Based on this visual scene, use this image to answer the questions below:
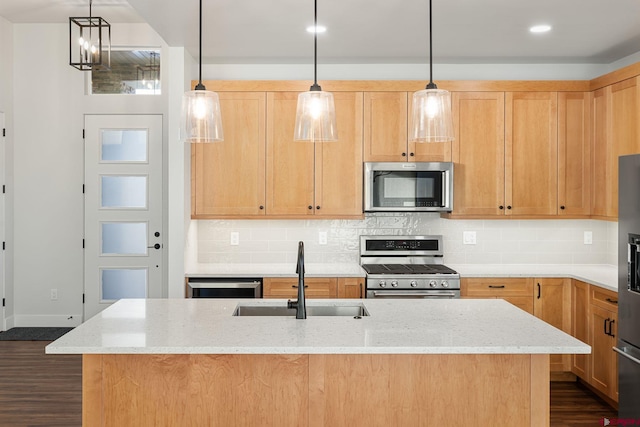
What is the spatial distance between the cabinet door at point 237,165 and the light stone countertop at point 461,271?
18.1 inches

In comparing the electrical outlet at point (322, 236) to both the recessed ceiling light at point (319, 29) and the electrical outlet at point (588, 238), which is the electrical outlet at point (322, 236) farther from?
the electrical outlet at point (588, 238)

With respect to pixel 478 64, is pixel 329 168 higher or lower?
lower

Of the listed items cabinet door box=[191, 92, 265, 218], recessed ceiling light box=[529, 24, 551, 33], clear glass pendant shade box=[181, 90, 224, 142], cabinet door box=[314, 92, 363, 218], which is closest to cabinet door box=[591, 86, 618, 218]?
recessed ceiling light box=[529, 24, 551, 33]

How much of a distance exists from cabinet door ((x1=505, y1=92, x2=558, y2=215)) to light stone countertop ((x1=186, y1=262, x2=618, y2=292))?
19.5 inches

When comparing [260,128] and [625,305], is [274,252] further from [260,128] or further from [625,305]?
[625,305]

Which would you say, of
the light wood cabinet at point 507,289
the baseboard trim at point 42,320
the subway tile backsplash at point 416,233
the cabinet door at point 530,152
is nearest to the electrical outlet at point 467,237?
the subway tile backsplash at point 416,233

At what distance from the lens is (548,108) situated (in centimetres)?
436

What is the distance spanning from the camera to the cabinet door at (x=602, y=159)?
162 inches

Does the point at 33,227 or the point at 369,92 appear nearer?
the point at 369,92

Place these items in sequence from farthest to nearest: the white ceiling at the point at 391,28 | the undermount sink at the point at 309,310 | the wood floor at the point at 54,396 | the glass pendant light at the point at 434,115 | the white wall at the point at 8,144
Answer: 1. the white wall at the point at 8,144
2. the wood floor at the point at 54,396
3. the white ceiling at the point at 391,28
4. the undermount sink at the point at 309,310
5. the glass pendant light at the point at 434,115

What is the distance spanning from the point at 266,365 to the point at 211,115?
Answer: 1.10 meters

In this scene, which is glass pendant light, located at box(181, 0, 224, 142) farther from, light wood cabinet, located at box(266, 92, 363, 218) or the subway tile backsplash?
the subway tile backsplash

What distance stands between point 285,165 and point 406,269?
127cm

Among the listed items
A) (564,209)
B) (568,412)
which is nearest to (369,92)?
(564,209)
